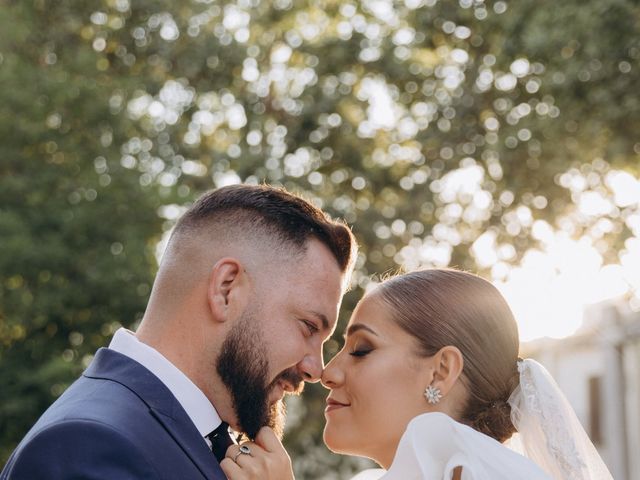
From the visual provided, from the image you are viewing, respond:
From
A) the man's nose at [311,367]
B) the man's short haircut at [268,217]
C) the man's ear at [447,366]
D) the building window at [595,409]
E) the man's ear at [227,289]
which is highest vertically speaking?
the man's short haircut at [268,217]

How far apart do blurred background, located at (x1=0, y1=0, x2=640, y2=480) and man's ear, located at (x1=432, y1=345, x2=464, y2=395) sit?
23.7 feet

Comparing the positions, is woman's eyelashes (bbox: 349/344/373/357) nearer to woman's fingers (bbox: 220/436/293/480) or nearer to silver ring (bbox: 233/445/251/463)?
woman's fingers (bbox: 220/436/293/480)

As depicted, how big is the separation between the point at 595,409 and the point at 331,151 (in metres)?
5.55

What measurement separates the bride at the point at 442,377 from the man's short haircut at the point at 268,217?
46cm

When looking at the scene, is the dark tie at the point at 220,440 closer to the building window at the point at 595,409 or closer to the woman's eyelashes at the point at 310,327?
the woman's eyelashes at the point at 310,327

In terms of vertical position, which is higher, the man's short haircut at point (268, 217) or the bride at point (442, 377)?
the man's short haircut at point (268, 217)

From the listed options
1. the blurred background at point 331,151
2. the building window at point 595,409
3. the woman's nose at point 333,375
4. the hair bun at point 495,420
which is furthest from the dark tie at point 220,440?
the building window at point 595,409

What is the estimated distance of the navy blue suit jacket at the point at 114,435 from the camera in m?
2.44

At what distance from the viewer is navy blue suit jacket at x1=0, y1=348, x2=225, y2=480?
8.00 feet

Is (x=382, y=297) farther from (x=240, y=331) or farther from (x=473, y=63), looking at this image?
(x=473, y=63)

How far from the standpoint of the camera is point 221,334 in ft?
10.1

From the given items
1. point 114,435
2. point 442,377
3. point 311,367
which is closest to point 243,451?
point 311,367

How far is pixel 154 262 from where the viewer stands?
42.2 feet

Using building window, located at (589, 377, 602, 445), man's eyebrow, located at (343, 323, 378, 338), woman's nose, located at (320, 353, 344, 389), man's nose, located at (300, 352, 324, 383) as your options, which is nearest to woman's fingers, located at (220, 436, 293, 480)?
man's nose, located at (300, 352, 324, 383)
